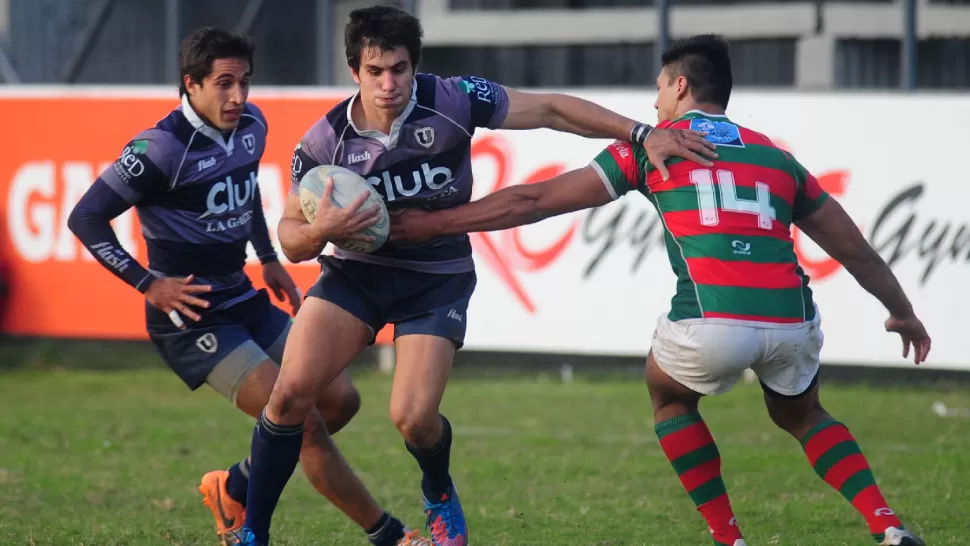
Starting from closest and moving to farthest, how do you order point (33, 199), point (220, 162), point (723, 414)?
point (220, 162), point (723, 414), point (33, 199)

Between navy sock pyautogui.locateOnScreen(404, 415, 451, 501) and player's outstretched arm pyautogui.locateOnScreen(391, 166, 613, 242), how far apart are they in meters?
0.81

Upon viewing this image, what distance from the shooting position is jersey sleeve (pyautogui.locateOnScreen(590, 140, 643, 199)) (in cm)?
538

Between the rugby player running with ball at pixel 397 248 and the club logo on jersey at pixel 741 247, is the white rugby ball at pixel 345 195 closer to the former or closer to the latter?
the rugby player running with ball at pixel 397 248

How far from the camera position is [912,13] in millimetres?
11742

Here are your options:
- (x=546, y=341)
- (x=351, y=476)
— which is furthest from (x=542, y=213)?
(x=546, y=341)

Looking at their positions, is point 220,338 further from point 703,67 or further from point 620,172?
point 703,67

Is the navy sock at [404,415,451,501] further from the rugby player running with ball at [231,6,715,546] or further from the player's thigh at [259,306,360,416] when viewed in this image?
the player's thigh at [259,306,360,416]

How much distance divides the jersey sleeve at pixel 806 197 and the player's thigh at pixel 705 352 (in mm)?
612

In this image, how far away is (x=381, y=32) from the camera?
5426 mm

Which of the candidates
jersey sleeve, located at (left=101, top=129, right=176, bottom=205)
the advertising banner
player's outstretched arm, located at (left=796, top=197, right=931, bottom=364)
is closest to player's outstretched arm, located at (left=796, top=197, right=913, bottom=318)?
player's outstretched arm, located at (left=796, top=197, right=931, bottom=364)

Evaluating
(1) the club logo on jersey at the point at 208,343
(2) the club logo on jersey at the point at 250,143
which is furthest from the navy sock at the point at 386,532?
(2) the club logo on jersey at the point at 250,143

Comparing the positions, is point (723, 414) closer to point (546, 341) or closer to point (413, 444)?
point (546, 341)

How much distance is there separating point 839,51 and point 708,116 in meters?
8.89

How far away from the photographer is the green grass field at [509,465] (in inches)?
260
